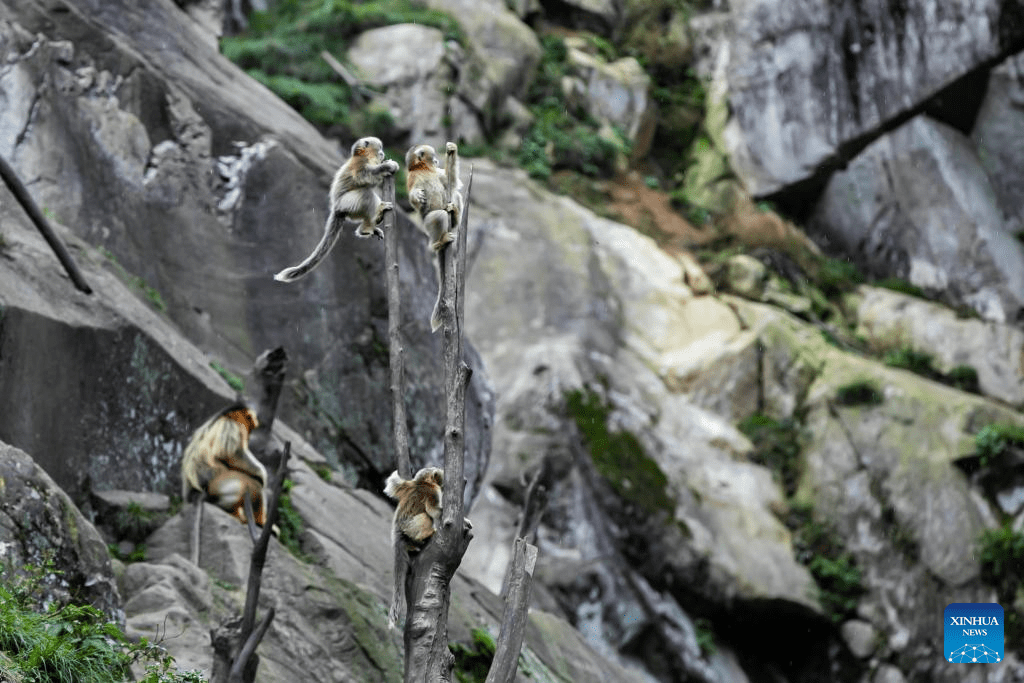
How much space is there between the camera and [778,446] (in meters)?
21.4

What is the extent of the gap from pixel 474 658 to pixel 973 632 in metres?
12.5

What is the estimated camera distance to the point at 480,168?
2558 cm

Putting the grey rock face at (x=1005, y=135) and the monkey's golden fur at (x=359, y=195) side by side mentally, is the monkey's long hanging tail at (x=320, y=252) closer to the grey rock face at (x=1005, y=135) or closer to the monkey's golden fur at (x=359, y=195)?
the monkey's golden fur at (x=359, y=195)

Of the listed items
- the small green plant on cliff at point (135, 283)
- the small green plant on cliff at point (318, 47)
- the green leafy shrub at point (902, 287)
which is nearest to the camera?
the small green plant on cliff at point (135, 283)

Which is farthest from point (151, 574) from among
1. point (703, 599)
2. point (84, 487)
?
point (703, 599)

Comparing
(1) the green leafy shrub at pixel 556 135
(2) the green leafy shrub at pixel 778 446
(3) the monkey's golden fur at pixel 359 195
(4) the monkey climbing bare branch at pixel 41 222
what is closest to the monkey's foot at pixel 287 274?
(3) the monkey's golden fur at pixel 359 195

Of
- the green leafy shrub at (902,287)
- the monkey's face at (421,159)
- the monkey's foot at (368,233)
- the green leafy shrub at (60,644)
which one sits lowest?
the green leafy shrub at (902,287)

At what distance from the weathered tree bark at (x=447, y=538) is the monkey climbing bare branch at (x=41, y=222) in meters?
4.23

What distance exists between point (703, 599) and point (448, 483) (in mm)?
13608

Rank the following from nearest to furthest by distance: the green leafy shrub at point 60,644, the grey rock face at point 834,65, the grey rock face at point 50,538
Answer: the green leafy shrub at point 60,644 → the grey rock face at point 50,538 → the grey rock face at point 834,65

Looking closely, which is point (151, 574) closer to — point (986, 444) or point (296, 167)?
point (296, 167)

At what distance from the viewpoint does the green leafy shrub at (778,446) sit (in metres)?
21.2

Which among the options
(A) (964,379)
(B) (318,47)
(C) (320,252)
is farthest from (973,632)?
(B) (318,47)

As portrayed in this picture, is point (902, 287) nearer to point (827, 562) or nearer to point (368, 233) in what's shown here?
point (827, 562)
